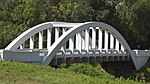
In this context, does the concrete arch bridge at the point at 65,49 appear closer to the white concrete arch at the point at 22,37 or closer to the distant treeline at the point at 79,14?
the white concrete arch at the point at 22,37

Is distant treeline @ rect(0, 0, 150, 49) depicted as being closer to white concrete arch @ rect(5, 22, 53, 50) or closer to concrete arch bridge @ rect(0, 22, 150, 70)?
concrete arch bridge @ rect(0, 22, 150, 70)

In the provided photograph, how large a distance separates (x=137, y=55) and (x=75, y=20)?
9.34 m

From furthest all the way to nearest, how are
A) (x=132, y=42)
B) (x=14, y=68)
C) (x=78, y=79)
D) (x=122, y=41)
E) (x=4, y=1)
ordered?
(x=132, y=42) → (x=4, y=1) → (x=122, y=41) → (x=14, y=68) → (x=78, y=79)

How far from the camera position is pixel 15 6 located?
56188 mm

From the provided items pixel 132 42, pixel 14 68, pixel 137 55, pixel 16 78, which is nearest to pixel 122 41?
pixel 137 55

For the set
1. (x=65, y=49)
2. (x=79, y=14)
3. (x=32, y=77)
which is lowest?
→ (x=32, y=77)

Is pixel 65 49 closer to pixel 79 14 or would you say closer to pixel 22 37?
pixel 22 37

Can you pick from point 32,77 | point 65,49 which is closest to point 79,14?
point 65,49

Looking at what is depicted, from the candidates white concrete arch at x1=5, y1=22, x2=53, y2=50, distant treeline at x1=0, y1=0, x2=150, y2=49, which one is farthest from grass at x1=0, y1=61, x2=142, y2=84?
distant treeline at x1=0, y1=0, x2=150, y2=49

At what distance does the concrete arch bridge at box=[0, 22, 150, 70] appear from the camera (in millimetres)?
32500

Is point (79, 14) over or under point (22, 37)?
over

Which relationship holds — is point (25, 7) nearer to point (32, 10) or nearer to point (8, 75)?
point (32, 10)

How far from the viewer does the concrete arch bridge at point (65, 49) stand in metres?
32.5

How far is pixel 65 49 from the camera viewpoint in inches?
1529
